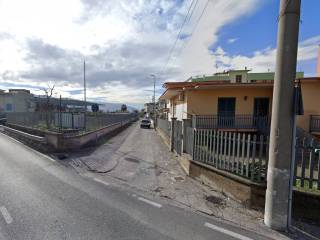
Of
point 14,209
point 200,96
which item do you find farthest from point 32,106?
point 14,209

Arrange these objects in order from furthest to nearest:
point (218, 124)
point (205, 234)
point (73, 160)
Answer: point (218, 124), point (73, 160), point (205, 234)

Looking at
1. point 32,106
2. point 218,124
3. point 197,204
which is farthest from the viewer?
point 32,106

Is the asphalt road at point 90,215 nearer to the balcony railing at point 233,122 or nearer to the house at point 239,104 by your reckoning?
the balcony railing at point 233,122

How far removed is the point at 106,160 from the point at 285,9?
8.56 metres

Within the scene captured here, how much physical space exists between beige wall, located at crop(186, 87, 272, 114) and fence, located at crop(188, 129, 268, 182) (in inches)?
429

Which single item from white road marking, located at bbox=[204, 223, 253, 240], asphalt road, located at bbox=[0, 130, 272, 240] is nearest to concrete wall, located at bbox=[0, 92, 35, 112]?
asphalt road, located at bbox=[0, 130, 272, 240]

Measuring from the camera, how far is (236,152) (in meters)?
5.90

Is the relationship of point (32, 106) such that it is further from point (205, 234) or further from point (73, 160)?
point (205, 234)

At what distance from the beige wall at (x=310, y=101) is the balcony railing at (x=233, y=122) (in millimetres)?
2625

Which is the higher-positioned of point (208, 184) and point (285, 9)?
point (285, 9)

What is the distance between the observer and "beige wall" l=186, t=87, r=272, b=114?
18141 millimetres

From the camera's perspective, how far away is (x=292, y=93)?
13.9 ft

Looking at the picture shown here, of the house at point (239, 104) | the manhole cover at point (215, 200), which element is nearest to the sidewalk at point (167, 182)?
the manhole cover at point (215, 200)

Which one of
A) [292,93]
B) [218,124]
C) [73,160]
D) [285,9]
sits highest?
[285,9]
